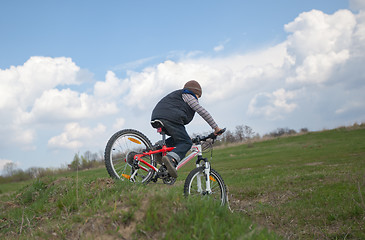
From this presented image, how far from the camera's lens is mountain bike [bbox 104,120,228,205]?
6227 mm

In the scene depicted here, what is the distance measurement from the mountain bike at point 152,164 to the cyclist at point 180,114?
16 centimetres

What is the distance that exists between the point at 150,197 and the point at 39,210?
3275 mm

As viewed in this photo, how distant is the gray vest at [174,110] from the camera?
648 cm

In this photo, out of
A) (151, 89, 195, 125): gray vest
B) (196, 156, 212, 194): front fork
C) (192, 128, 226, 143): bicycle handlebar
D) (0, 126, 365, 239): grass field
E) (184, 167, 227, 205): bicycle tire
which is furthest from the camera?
(192, 128, 226, 143): bicycle handlebar

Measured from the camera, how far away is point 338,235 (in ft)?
21.7

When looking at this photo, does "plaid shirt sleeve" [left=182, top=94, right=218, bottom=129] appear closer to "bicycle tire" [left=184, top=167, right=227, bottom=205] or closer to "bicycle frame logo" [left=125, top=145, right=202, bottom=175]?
"bicycle frame logo" [left=125, top=145, right=202, bottom=175]

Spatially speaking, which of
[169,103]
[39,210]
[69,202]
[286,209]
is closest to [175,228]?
[69,202]

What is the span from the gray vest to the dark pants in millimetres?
105

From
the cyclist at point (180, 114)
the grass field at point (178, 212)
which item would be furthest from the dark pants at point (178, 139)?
the grass field at point (178, 212)

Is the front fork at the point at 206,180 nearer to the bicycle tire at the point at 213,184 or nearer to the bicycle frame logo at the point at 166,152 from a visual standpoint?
the bicycle tire at the point at 213,184

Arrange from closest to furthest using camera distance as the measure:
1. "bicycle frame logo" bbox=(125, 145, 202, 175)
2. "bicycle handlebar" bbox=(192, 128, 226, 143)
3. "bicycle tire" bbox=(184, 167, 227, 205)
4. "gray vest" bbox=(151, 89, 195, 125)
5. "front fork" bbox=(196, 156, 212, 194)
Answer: "bicycle tire" bbox=(184, 167, 227, 205), "front fork" bbox=(196, 156, 212, 194), "bicycle frame logo" bbox=(125, 145, 202, 175), "gray vest" bbox=(151, 89, 195, 125), "bicycle handlebar" bbox=(192, 128, 226, 143)

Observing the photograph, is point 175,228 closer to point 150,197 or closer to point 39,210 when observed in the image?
point 150,197

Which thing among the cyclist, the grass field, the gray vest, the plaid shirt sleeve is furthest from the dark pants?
the grass field

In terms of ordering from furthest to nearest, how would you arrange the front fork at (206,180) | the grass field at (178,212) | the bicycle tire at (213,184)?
the front fork at (206,180) < the bicycle tire at (213,184) < the grass field at (178,212)
